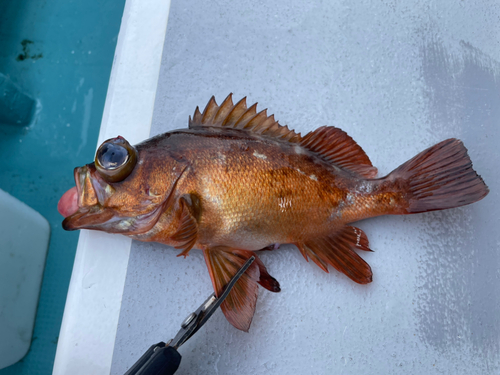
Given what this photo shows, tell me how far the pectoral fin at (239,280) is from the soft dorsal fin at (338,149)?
18.0 inches

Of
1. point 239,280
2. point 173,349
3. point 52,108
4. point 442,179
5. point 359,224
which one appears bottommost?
point 173,349

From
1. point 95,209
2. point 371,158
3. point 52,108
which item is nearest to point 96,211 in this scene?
point 95,209

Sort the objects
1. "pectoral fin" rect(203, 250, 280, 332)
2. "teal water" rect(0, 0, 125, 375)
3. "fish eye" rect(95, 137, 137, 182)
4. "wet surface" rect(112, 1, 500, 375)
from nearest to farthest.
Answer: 1. "fish eye" rect(95, 137, 137, 182)
2. "pectoral fin" rect(203, 250, 280, 332)
3. "wet surface" rect(112, 1, 500, 375)
4. "teal water" rect(0, 0, 125, 375)

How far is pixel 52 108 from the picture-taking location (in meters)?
1.98

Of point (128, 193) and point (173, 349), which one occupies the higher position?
point (128, 193)

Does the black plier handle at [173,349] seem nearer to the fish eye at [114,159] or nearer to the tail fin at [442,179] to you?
the fish eye at [114,159]

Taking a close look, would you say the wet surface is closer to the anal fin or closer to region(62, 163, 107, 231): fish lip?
the anal fin

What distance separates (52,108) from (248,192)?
5.24 ft

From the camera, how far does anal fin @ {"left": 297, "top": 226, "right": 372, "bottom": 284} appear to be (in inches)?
46.7

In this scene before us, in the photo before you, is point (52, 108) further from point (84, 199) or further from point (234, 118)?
point (234, 118)

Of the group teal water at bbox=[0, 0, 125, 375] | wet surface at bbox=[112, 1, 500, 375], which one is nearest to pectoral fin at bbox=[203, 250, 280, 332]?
wet surface at bbox=[112, 1, 500, 375]

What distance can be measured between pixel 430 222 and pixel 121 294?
49.7 inches

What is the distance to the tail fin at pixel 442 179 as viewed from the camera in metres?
1.13

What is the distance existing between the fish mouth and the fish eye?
0.05 m
